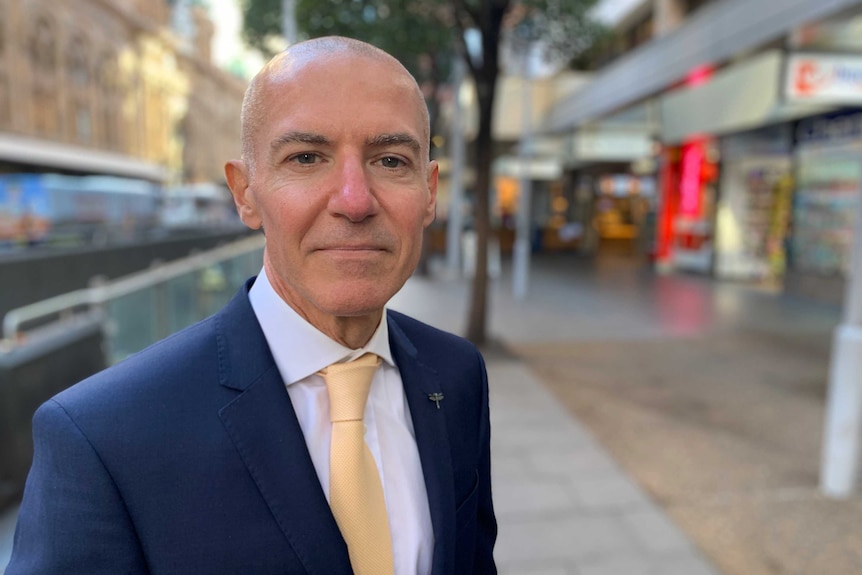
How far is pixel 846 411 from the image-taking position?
4086 mm

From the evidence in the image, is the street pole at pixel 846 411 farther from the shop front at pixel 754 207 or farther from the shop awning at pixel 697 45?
the shop front at pixel 754 207

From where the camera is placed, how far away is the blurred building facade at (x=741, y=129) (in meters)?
8.52

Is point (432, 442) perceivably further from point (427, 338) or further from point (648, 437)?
point (648, 437)

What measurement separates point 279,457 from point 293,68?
2.09 ft

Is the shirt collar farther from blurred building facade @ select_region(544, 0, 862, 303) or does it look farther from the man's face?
blurred building facade @ select_region(544, 0, 862, 303)

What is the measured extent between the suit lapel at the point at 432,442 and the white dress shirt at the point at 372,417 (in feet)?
0.09

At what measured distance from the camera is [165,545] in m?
0.98

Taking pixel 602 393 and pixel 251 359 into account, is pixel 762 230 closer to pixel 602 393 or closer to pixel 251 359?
pixel 602 393

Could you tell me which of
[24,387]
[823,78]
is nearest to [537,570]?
[24,387]

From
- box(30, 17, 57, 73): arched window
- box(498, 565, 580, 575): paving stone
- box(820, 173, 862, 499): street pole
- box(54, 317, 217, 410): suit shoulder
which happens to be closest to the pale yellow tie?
box(54, 317, 217, 410): suit shoulder

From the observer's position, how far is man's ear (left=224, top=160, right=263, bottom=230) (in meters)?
1.12

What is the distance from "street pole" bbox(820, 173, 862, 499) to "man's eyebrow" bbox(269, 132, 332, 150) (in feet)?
14.1

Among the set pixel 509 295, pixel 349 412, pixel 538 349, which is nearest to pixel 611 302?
pixel 509 295

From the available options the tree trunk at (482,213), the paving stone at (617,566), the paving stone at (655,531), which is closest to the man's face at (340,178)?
the paving stone at (617,566)
